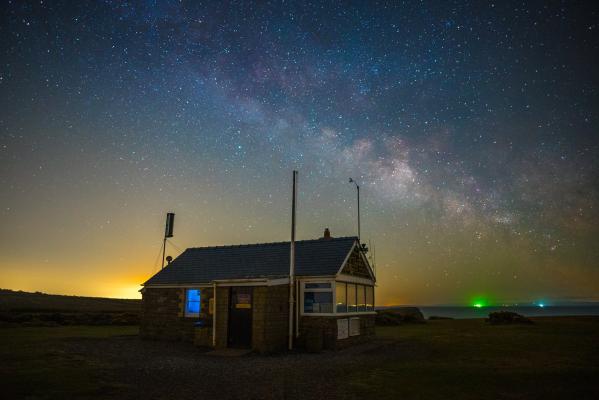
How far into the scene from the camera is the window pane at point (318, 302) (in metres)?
19.3

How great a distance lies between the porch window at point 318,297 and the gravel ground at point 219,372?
215cm

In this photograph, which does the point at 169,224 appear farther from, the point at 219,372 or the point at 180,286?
the point at 219,372

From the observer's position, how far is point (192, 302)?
23188 millimetres

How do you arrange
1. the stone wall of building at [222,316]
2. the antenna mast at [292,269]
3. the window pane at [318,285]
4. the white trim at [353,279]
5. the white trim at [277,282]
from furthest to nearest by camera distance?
the white trim at [353,279], the window pane at [318,285], the antenna mast at [292,269], the stone wall of building at [222,316], the white trim at [277,282]

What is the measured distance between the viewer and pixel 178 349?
1897 cm

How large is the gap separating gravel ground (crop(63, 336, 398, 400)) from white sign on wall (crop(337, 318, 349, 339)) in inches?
33.1

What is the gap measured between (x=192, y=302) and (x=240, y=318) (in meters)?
5.88

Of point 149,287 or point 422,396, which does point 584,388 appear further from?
point 149,287

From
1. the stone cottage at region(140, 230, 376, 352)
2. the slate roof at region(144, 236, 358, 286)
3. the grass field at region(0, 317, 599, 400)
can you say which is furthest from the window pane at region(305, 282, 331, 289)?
the grass field at region(0, 317, 599, 400)

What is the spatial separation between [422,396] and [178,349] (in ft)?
42.6

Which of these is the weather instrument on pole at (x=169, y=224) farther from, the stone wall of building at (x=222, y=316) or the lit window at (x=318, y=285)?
the lit window at (x=318, y=285)

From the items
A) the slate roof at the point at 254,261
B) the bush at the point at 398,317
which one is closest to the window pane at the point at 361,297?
the slate roof at the point at 254,261

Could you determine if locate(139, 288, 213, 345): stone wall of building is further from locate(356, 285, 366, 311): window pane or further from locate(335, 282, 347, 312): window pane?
locate(356, 285, 366, 311): window pane

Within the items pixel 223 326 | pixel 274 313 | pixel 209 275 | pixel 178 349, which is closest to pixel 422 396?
pixel 274 313
